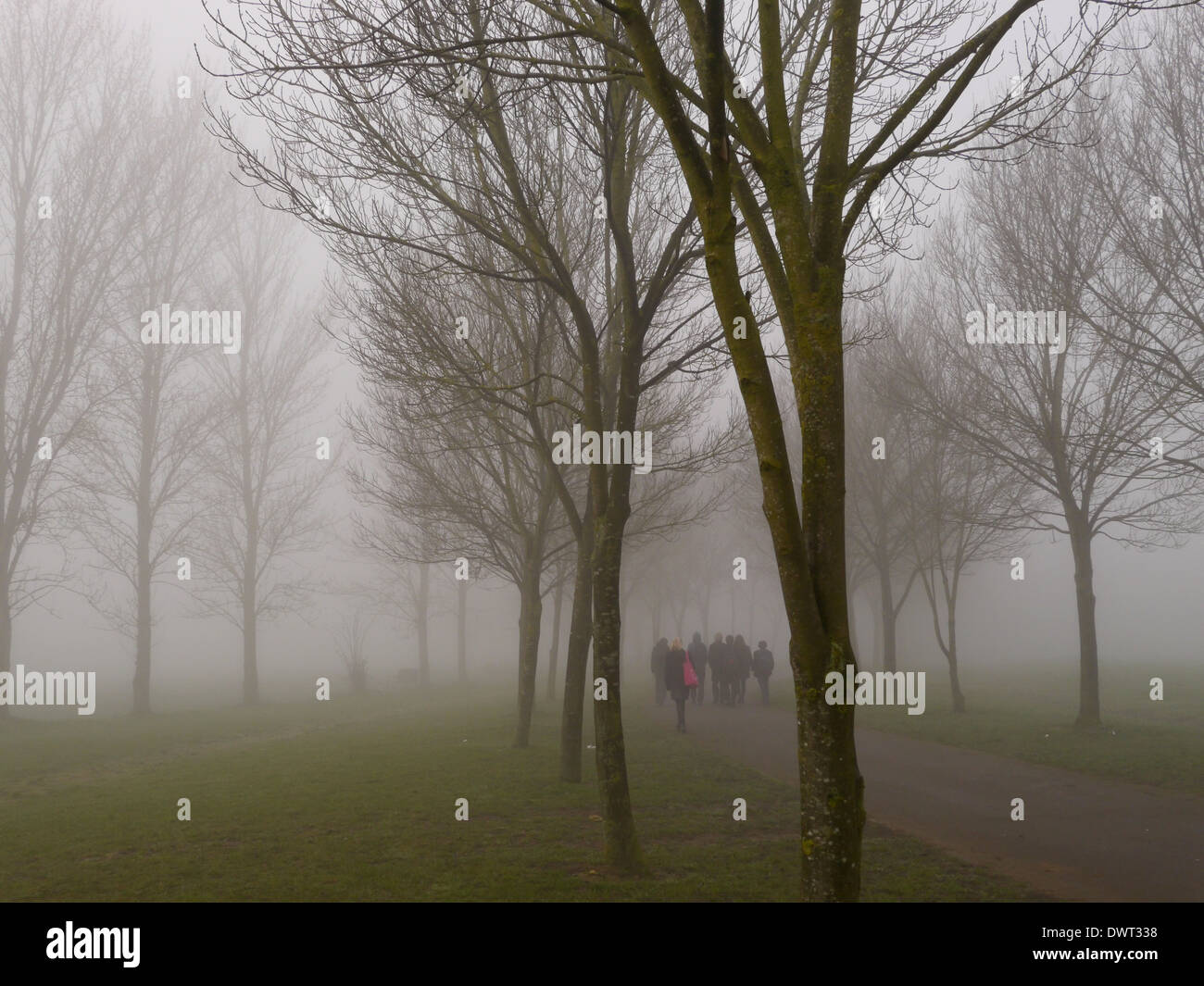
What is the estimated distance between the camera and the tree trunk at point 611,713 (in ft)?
21.7

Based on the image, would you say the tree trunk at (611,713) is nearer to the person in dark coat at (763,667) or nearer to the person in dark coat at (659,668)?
the person in dark coat at (763,667)

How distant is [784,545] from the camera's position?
4.01 metres

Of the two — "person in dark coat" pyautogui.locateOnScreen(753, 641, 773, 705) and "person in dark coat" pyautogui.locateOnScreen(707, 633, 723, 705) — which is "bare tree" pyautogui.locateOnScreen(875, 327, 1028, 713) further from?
"person in dark coat" pyautogui.locateOnScreen(707, 633, 723, 705)

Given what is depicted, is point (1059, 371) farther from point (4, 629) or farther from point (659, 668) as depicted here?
point (4, 629)

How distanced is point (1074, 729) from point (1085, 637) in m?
1.48

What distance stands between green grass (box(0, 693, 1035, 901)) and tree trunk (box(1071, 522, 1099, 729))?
244 inches

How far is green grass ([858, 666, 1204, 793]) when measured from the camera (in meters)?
10.6

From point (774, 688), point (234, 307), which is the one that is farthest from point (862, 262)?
point (234, 307)

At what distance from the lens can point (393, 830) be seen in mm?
7816

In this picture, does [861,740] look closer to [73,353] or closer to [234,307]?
[73,353]

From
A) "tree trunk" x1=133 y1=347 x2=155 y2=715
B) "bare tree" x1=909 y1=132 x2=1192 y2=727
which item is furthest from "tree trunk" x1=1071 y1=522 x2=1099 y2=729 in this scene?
"tree trunk" x1=133 y1=347 x2=155 y2=715

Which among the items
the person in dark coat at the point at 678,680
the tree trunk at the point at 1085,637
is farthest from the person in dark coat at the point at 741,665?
the tree trunk at the point at 1085,637

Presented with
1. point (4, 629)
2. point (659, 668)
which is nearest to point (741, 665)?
point (659, 668)

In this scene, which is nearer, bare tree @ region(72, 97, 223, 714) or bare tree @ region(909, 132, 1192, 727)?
bare tree @ region(909, 132, 1192, 727)
